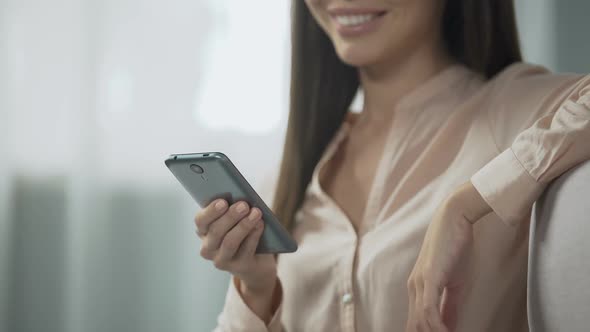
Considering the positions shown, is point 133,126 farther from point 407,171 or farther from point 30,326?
point 407,171

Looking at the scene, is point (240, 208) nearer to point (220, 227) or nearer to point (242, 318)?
point (220, 227)

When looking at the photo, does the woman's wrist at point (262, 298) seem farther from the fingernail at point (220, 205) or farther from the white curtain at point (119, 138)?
the white curtain at point (119, 138)

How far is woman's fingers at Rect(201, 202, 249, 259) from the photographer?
90 cm

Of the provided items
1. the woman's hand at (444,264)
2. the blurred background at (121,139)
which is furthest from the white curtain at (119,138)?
the woman's hand at (444,264)

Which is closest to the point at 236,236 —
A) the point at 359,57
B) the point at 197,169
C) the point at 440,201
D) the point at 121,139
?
the point at 197,169

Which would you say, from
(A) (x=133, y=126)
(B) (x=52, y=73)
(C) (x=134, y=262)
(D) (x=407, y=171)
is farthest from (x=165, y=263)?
(D) (x=407, y=171)

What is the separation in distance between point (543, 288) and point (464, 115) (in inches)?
16.5

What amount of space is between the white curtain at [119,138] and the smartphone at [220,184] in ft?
3.11

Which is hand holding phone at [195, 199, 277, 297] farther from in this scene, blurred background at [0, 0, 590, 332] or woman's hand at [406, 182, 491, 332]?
blurred background at [0, 0, 590, 332]

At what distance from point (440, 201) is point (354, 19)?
35 cm

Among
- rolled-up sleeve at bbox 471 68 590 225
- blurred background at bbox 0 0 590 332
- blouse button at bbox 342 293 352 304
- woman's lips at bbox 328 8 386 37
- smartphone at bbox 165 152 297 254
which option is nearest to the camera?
rolled-up sleeve at bbox 471 68 590 225

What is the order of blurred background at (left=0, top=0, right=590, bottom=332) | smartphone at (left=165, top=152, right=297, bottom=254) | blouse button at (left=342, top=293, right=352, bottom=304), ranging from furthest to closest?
blurred background at (left=0, top=0, right=590, bottom=332) → blouse button at (left=342, top=293, right=352, bottom=304) → smartphone at (left=165, top=152, right=297, bottom=254)

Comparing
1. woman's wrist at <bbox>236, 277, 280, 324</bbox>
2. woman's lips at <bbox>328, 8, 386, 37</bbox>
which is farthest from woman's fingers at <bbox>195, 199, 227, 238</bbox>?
woman's lips at <bbox>328, 8, 386, 37</bbox>

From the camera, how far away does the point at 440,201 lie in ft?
3.15
